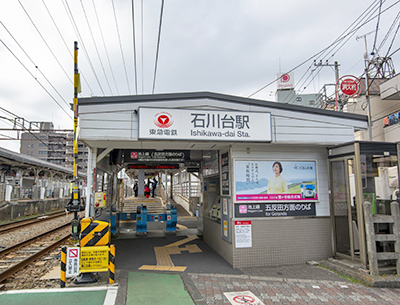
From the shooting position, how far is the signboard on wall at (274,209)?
6.64 m

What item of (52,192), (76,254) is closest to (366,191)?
(76,254)

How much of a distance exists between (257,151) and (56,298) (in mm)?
5037

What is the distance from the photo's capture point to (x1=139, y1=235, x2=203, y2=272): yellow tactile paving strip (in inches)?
251

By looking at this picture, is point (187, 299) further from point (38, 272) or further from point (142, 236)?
point (142, 236)

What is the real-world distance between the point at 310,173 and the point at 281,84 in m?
41.1

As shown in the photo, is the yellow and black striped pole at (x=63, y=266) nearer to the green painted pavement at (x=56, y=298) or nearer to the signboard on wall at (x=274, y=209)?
the green painted pavement at (x=56, y=298)

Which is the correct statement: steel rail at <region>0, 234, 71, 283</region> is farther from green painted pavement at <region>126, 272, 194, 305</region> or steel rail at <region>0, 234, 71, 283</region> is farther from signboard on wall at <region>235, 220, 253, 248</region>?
signboard on wall at <region>235, 220, 253, 248</region>

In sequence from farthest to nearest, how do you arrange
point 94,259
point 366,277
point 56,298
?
1. point 366,277
2. point 94,259
3. point 56,298

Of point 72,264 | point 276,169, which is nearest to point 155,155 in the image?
point 276,169

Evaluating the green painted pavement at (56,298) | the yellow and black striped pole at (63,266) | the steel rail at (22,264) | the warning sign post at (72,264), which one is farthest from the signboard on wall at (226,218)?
the steel rail at (22,264)

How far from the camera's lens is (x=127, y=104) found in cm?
623

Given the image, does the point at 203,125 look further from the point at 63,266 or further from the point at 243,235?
the point at 63,266

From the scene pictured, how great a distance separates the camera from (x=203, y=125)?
6348 mm

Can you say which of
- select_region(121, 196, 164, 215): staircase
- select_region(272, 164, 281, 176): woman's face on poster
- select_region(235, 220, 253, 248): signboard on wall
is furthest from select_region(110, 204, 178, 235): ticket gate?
select_region(121, 196, 164, 215): staircase
